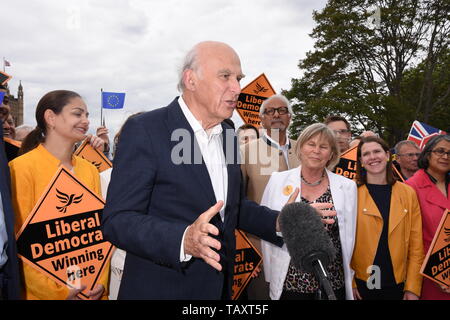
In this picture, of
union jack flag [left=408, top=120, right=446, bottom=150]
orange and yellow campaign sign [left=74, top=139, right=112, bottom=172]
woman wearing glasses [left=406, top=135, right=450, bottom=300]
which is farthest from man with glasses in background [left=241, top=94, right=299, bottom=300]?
union jack flag [left=408, top=120, right=446, bottom=150]

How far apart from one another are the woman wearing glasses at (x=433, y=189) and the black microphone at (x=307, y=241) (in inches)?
112

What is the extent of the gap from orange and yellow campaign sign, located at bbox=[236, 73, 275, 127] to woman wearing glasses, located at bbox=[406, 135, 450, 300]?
317 cm

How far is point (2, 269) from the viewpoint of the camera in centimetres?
227

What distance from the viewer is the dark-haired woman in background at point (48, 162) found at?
2771mm

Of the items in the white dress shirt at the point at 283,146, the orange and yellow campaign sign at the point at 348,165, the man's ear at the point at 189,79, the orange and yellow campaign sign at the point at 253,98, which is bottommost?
the orange and yellow campaign sign at the point at 348,165

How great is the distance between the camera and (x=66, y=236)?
9.36 feet

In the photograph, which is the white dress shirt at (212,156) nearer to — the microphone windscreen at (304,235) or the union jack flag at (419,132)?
the microphone windscreen at (304,235)

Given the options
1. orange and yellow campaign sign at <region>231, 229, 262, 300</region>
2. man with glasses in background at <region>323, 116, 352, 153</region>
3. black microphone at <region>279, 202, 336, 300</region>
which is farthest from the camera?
man with glasses in background at <region>323, 116, 352, 153</region>

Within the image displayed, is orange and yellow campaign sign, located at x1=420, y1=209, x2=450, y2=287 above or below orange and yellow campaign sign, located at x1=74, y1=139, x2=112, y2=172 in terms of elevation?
below

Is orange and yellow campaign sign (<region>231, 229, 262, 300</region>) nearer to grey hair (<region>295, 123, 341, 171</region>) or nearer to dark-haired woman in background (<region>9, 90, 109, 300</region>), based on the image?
grey hair (<region>295, 123, 341, 171</region>)

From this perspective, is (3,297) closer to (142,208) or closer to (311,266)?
(142,208)

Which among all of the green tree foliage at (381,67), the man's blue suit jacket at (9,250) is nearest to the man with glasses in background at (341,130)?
the man's blue suit jacket at (9,250)

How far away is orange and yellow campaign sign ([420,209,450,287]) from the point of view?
370 centimetres

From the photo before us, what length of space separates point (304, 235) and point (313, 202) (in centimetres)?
176
